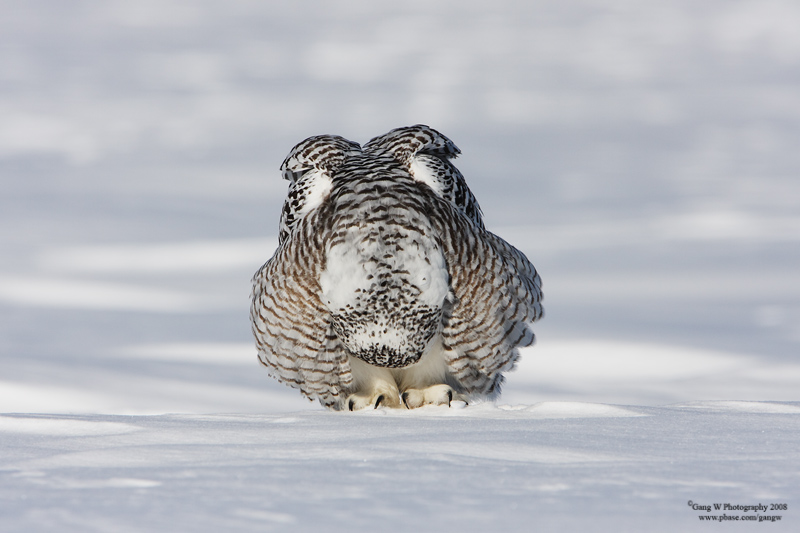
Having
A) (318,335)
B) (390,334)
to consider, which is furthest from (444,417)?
(318,335)

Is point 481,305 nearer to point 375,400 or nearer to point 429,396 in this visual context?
point 429,396

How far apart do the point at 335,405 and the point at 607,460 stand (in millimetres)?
2691

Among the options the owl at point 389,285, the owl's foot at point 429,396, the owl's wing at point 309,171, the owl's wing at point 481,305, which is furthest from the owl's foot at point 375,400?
the owl's wing at point 309,171

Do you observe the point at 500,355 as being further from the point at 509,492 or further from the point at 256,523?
the point at 256,523

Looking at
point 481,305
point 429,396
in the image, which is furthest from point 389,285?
point 429,396

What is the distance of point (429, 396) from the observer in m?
5.26

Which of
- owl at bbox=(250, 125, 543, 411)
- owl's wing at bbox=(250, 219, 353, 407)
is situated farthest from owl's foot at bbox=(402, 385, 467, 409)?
owl's wing at bbox=(250, 219, 353, 407)

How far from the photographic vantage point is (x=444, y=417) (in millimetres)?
4523

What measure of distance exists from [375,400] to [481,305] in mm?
946

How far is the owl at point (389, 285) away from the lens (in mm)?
4625

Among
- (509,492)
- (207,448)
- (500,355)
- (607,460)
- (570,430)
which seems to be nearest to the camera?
(509,492)

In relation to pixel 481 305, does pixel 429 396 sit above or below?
below

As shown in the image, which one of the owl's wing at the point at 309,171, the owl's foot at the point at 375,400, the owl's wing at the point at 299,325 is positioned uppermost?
the owl's wing at the point at 309,171

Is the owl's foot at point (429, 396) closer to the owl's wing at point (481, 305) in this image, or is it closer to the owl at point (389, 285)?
the owl at point (389, 285)
